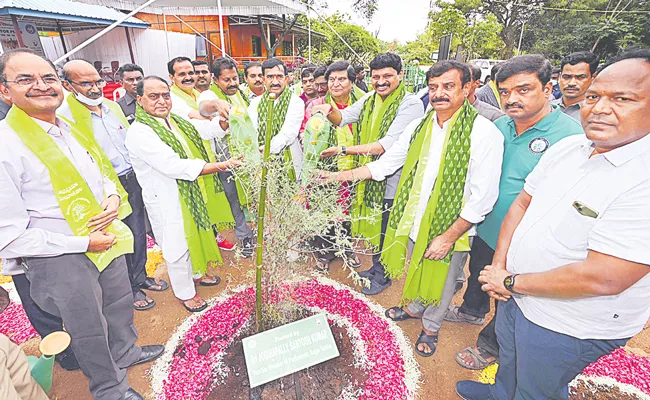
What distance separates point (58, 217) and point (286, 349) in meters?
1.44

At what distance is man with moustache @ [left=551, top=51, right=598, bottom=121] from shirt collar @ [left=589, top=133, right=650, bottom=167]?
2.22m

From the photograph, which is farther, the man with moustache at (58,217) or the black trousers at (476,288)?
the black trousers at (476,288)

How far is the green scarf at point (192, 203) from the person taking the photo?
2.57 metres

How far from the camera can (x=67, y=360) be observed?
2475mm

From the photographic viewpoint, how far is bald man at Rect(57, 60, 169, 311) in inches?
105

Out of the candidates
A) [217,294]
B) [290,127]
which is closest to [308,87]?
[290,127]

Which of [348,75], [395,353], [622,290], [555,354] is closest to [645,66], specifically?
[622,290]

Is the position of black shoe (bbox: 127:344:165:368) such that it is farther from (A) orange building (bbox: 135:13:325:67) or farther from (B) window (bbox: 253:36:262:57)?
(B) window (bbox: 253:36:262:57)

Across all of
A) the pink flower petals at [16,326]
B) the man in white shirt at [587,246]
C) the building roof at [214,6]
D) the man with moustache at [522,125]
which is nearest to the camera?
the man in white shirt at [587,246]

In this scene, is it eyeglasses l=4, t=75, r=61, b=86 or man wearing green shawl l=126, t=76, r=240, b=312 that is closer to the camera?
eyeglasses l=4, t=75, r=61, b=86

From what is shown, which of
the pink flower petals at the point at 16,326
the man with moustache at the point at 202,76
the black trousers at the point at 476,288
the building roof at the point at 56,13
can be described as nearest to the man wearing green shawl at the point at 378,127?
the black trousers at the point at 476,288

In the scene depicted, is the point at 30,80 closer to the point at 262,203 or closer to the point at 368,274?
the point at 262,203

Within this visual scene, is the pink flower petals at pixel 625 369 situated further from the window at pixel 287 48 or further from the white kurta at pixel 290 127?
the window at pixel 287 48

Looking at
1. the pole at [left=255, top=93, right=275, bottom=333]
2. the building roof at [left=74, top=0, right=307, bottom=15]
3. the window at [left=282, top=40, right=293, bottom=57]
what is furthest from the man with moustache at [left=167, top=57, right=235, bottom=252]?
the window at [left=282, top=40, right=293, bottom=57]
